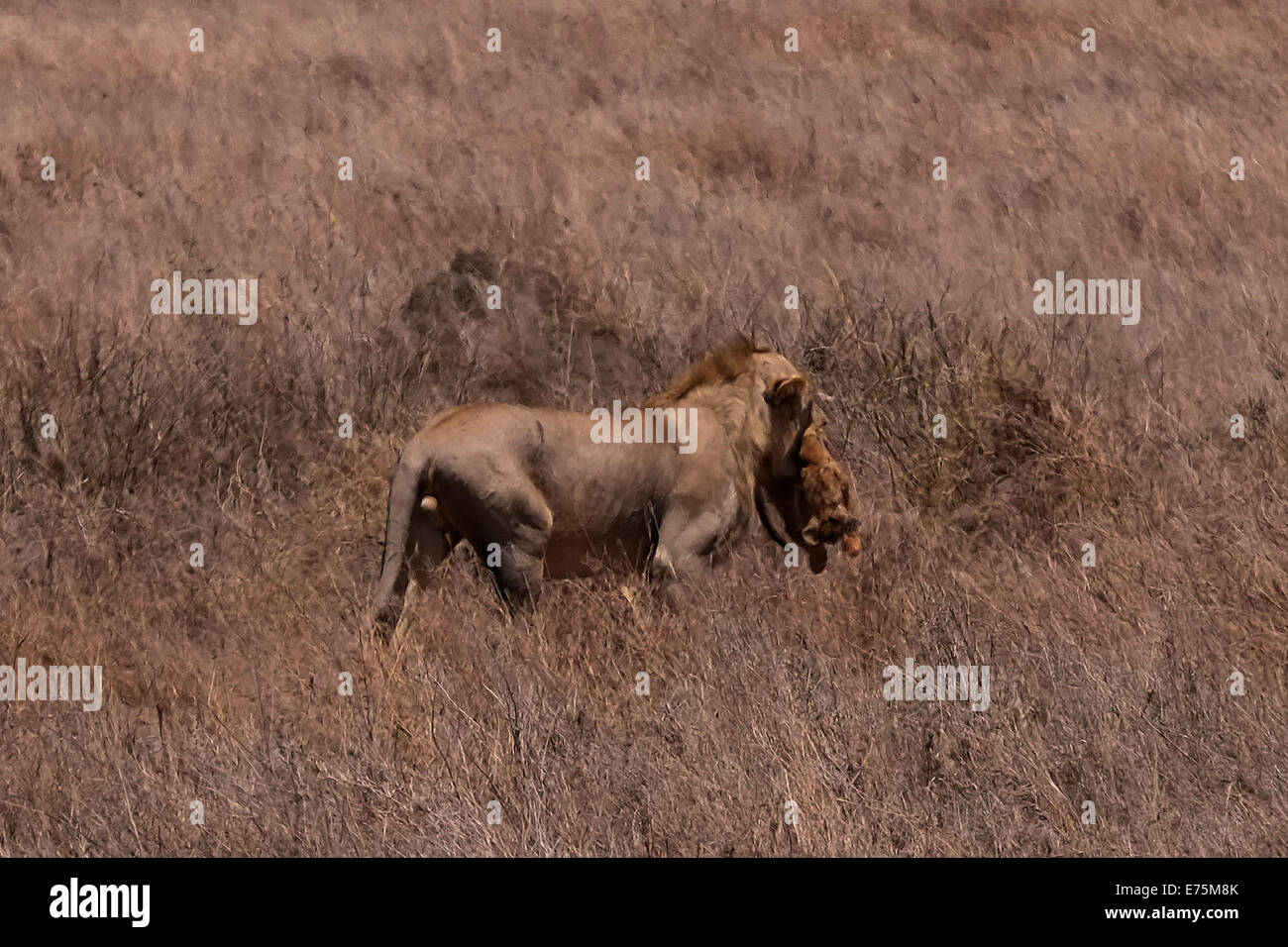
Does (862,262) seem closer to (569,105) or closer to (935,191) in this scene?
(935,191)

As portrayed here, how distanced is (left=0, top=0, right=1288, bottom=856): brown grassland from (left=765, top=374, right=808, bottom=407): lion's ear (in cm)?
78

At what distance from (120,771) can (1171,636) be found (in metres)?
3.70

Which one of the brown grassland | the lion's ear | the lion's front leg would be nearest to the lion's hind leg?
the brown grassland

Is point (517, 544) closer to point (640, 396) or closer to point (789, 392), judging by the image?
point (789, 392)

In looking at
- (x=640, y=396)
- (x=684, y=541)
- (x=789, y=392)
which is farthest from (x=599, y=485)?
(x=640, y=396)

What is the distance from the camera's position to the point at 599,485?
278 inches

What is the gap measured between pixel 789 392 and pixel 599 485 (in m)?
1.04

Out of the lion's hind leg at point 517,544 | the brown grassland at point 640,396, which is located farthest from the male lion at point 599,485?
the brown grassland at point 640,396

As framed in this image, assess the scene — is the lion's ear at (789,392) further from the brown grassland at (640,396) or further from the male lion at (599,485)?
the brown grassland at (640,396)

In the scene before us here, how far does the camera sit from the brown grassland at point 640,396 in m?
5.18

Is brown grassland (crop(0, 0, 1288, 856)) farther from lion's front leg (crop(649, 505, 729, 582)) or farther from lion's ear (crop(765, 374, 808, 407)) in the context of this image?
lion's ear (crop(765, 374, 808, 407))

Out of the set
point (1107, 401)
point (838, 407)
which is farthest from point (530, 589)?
point (1107, 401)

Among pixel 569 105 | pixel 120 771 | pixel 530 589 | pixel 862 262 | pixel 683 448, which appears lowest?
pixel 120 771

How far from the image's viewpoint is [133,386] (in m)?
9.33
